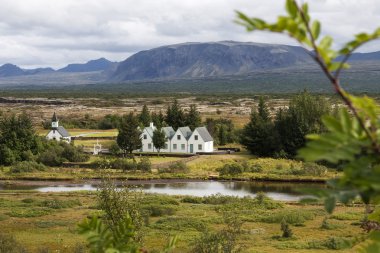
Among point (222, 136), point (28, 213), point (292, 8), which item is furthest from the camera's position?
point (222, 136)

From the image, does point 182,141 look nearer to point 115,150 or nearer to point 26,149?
point 115,150

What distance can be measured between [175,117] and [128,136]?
14488mm

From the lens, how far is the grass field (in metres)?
25.4

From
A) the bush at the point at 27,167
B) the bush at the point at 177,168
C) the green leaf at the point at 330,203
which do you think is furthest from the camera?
the bush at the point at 27,167

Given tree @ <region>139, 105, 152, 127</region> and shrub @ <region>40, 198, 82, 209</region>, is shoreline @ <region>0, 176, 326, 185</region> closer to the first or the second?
shrub @ <region>40, 198, 82, 209</region>

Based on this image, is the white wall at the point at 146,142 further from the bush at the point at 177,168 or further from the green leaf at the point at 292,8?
the green leaf at the point at 292,8

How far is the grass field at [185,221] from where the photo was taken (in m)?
25.4

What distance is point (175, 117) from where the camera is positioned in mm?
72938

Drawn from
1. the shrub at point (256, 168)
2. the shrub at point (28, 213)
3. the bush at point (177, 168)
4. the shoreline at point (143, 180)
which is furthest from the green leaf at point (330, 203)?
the shrub at point (256, 168)

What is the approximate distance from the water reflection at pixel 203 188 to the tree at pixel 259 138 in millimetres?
15217

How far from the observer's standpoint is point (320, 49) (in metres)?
1.48

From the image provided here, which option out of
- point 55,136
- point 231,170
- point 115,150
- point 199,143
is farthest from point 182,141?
point 55,136

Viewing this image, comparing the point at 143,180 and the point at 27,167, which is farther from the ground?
the point at 27,167

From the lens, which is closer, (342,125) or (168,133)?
(342,125)
